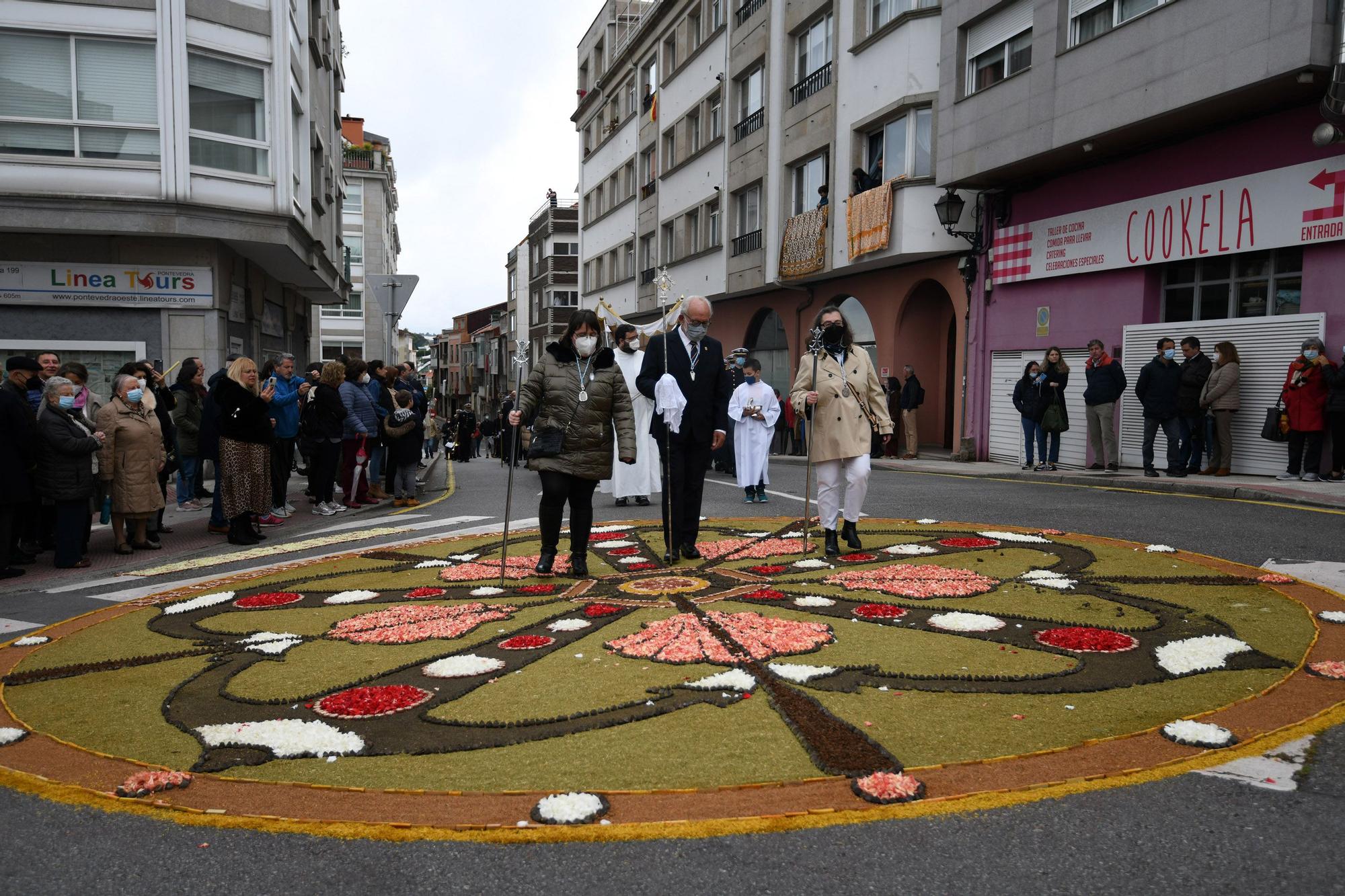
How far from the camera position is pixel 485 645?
5516mm

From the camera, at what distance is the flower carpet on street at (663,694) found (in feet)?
11.1

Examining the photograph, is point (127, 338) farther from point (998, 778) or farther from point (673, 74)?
point (673, 74)

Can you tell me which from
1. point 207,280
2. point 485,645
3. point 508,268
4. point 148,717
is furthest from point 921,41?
point 508,268

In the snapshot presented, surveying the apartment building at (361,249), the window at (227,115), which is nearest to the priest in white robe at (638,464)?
the window at (227,115)

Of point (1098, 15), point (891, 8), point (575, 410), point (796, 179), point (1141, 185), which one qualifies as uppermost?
point (891, 8)

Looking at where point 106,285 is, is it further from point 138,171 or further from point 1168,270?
point 1168,270

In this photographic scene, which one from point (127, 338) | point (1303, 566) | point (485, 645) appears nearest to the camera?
point (485, 645)

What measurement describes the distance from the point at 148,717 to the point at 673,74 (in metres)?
35.6

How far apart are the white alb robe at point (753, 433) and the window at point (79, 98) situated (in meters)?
11.3

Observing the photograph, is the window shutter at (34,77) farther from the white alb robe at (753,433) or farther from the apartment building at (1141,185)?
the apartment building at (1141,185)

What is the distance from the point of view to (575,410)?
7562 millimetres

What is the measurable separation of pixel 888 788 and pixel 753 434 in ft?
33.0

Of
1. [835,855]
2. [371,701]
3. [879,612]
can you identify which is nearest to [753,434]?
[879,612]

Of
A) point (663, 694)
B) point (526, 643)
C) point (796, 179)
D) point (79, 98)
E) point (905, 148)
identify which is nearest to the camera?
point (663, 694)
